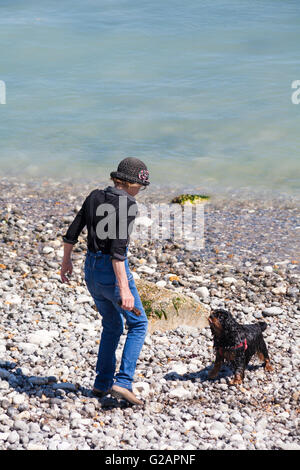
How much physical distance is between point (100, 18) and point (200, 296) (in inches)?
1112

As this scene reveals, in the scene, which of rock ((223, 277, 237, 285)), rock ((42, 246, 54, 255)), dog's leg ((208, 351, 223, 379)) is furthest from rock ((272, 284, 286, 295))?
rock ((42, 246, 54, 255))

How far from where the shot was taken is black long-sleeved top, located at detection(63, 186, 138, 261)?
5477mm

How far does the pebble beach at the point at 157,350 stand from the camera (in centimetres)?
578

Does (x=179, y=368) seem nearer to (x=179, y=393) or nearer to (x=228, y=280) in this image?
(x=179, y=393)

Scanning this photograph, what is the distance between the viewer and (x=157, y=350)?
753cm

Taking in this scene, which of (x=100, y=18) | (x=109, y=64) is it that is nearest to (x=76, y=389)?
(x=109, y=64)

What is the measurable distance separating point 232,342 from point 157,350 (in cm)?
117

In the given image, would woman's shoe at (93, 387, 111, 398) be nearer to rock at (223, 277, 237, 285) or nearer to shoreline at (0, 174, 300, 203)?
rock at (223, 277, 237, 285)

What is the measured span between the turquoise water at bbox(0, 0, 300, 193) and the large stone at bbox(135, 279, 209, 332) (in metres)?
8.34

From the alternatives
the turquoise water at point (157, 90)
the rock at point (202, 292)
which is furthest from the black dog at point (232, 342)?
the turquoise water at point (157, 90)

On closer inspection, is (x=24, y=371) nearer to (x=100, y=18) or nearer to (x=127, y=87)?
(x=127, y=87)

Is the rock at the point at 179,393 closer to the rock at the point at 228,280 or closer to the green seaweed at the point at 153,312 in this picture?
the green seaweed at the point at 153,312
